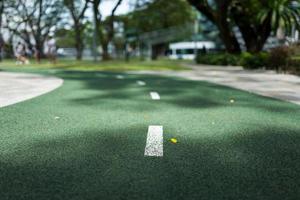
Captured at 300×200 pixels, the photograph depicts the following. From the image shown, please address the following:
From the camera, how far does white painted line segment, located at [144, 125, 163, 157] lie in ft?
14.9

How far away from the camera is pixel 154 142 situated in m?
5.05

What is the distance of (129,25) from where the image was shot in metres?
72.4

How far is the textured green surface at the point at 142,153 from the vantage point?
3.38 metres

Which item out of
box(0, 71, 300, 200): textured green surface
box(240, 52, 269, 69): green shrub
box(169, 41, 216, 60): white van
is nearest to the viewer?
box(0, 71, 300, 200): textured green surface

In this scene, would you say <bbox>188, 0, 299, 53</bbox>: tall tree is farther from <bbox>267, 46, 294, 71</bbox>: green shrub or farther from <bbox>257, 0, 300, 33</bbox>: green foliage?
<bbox>267, 46, 294, 71</bbox>: green shrub

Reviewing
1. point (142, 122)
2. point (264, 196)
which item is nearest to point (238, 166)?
point (264, 196)

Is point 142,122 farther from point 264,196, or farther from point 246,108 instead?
point 264,196

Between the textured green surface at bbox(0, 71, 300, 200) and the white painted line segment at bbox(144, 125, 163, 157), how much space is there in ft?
0.26

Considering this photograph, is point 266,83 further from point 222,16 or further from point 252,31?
point 252,31

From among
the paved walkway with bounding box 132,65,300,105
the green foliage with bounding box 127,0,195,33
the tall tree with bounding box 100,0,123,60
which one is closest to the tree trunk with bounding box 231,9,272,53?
the tall tree with bounding box 100,0,123,60

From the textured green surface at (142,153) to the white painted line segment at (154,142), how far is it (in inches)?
3.2

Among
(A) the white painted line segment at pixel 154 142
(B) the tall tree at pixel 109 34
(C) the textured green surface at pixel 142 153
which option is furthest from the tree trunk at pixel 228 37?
(A) the white painted line segment at pixel 154 142

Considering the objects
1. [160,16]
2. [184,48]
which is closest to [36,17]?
[160,16]

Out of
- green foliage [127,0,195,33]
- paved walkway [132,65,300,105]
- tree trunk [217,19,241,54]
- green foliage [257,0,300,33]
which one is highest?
green foliage [127,0,195,33]
